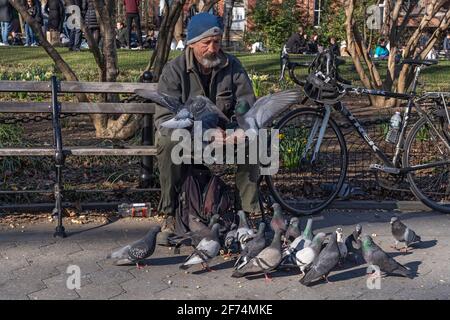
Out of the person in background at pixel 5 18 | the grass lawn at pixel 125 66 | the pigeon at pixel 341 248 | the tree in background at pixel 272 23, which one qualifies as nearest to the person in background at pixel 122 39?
the person in background at pixel 5 18

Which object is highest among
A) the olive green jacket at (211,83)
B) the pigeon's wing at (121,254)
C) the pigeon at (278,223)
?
the olive green jacket at (211,83)

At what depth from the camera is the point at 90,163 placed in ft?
24.7

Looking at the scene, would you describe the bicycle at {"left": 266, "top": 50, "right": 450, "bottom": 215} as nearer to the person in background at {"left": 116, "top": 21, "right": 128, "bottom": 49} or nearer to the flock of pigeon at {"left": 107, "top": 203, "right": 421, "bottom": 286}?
the flock of pigeon at {"left": 107, "top": 203, "right": 421, "bottom": 286}

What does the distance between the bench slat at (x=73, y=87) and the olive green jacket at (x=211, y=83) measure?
0.71 meters

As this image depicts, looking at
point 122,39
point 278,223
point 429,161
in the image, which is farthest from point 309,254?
point 122,39

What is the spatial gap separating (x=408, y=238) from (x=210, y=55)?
6.61 feet

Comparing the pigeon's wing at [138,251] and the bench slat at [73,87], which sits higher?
the bench slat at [73,87]

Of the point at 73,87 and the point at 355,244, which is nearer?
the point at 355,244

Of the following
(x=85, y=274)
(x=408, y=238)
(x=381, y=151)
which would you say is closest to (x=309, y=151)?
(x=381, y=151)

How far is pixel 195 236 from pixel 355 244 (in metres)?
1.13

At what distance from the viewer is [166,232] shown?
5.52 m

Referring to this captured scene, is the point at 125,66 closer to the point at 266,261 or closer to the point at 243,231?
the point at 243,231

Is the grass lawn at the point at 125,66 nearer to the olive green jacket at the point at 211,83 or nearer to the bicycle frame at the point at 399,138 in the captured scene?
the bicycle frame at the point at 399,138

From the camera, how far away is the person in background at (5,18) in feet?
64.5
